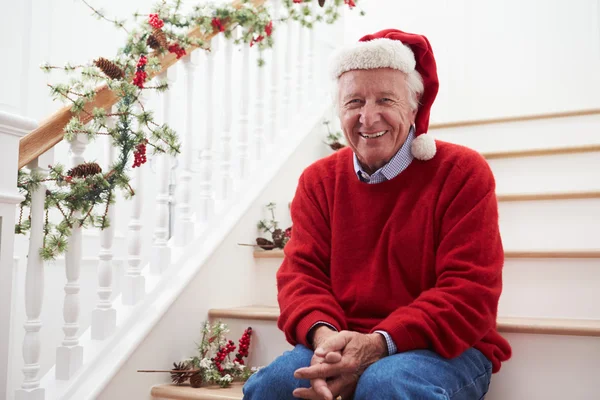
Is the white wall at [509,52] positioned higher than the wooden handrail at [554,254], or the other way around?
the white wall at [509,52]

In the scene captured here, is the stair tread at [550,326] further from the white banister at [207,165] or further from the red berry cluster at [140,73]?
the red berry cluster at [140,73]

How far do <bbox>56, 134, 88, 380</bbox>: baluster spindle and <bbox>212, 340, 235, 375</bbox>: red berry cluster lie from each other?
1.30ft

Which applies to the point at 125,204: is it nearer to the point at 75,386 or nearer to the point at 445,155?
the point at 75,386

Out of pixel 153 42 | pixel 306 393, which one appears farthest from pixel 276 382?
pixel 153 42

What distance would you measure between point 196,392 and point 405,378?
76 centimetres

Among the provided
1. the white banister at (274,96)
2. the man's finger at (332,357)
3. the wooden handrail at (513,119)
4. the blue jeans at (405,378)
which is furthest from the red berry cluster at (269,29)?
the man's finger at (332,357)

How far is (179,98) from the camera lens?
3723mm

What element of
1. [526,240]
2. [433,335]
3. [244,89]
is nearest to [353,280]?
[433,335]

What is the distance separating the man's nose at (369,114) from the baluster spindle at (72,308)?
780mm

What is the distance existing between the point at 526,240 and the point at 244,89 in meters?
1.23

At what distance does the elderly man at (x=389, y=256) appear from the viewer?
1.23m

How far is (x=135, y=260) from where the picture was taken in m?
1.86

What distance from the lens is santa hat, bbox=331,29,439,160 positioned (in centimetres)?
146

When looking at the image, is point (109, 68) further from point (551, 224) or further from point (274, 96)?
point (551, 224)
